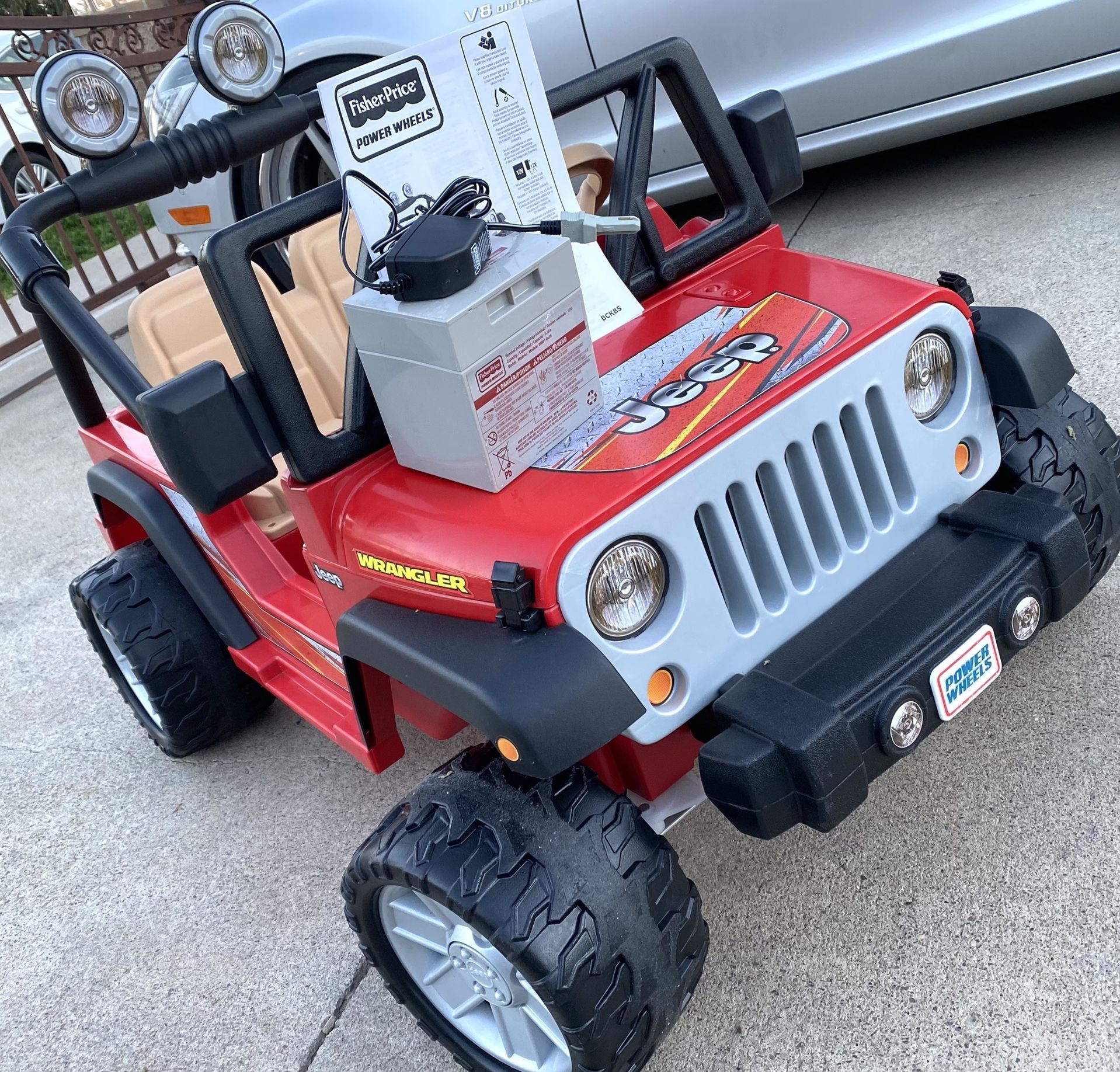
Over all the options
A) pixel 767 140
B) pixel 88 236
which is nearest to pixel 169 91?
pixel 767 140

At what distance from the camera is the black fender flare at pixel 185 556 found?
263cm

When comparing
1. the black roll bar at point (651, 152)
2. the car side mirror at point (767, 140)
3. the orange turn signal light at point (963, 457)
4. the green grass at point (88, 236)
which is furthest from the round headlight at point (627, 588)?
the green grass at point (88, 236)

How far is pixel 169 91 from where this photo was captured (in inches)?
165

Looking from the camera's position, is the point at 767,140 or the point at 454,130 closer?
the point at 454,130

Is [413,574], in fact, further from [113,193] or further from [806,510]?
[113,193]

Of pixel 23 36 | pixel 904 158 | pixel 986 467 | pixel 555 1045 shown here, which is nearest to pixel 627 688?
pixel 555 1045

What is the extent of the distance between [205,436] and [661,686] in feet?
2.79

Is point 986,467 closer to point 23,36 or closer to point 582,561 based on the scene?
point 582,561

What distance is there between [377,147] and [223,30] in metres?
0.37

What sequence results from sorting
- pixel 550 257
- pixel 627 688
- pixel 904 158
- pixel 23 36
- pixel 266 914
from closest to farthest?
pixel 627 688 → pixel 550 257 → pixel 266 914 → pixel 904 158 → pixel 23 36

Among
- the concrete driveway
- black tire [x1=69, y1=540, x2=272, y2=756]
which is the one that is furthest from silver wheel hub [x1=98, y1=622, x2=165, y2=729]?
the concrete driveway

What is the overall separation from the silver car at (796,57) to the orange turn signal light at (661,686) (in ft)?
8.41

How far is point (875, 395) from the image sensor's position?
199 cm

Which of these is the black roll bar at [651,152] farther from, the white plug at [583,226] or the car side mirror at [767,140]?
the white plug at [583,226]
